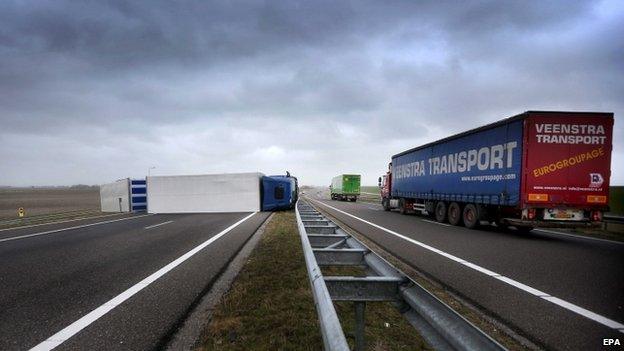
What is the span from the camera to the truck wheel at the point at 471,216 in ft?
45.5

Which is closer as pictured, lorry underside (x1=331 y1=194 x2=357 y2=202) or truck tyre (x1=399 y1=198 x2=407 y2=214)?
truck tyre (x1=399 y1=198 x2=407 y2=214)

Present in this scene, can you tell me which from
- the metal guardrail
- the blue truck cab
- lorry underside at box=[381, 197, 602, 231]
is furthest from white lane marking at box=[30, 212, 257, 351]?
the blue truck cab

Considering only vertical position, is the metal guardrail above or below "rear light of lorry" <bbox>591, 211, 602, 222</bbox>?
above

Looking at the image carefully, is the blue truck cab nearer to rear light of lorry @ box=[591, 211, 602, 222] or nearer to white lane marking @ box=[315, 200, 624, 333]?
rear light of lorry @ box=[591, 211, 602, 222]

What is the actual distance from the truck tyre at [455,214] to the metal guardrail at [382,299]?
1237cm

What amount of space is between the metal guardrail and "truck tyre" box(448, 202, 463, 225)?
12.4m

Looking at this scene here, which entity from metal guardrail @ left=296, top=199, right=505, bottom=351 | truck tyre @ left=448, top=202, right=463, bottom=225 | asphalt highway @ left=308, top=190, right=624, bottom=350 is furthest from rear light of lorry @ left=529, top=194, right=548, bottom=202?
metal guardrail @ left=296, top=199, right=505, bottom=351

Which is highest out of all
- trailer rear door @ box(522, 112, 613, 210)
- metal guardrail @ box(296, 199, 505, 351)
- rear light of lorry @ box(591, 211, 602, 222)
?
trailer rear door @ box(522, 112, 613, 210)

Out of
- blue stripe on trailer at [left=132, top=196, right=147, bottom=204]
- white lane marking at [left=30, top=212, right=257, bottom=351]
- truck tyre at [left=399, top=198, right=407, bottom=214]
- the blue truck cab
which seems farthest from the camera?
blue stripe on trailer at [left=132, top=196, right=147, bottom=204]

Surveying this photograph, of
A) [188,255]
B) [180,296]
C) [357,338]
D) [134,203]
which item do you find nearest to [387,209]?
[134,203]

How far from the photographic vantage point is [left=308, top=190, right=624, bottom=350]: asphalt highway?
13.4ft

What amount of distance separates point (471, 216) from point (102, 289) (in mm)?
12827

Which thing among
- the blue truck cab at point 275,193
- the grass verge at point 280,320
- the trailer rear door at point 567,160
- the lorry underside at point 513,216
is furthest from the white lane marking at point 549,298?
the blue truck cab at point 275,193

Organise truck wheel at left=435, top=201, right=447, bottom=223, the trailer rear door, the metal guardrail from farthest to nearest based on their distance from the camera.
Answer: truck wheel at left=435, top=201, right=447, bottom=223, the trailer rear door, the metal guardrail
